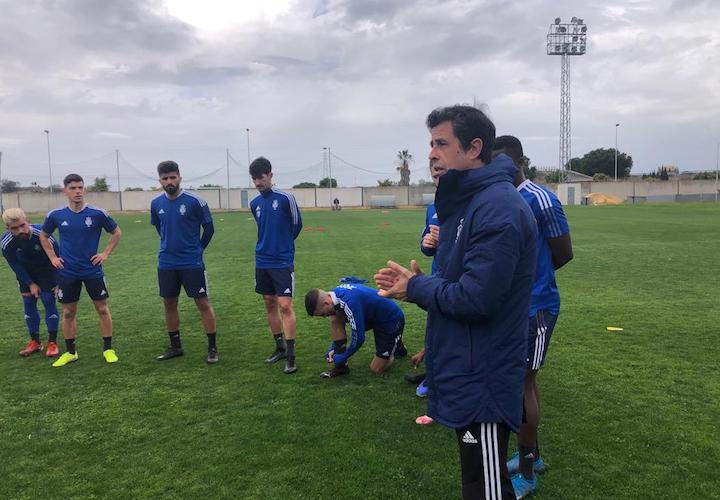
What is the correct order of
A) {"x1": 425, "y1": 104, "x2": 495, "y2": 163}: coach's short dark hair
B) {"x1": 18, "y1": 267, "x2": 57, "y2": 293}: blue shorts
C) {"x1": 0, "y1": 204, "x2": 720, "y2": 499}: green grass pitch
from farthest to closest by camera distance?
{"x1": 18, "y1": 267, "x2": 57, "y2": 293}: blue shorts < {"x1": 0, "y1": 204, "x2": 720, "y2": 499}: green grass pitch < {"x1": 425, "y1": 104, "x2": 495, "y2": 163}: coach's short dark hair

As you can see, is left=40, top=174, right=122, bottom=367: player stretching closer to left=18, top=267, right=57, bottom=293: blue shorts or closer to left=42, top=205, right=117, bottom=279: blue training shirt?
left=42, top=205, right=117, bottom=279: blue training shirt

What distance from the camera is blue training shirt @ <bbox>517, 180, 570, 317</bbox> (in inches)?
128

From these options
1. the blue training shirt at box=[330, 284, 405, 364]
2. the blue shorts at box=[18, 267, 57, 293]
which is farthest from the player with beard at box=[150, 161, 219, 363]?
the blue shorts at box=[18, 267, 57, 293]

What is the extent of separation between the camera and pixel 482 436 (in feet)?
7.17

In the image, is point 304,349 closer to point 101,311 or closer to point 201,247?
point 201,247

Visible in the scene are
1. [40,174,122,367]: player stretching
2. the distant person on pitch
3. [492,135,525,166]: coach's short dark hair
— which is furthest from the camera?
[40,174,122,367]: player stretching

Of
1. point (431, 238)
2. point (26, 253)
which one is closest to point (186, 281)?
point (26, 253)

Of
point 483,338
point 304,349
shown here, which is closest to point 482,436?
point 483,338

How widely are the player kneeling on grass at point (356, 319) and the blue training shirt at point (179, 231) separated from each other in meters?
1.60

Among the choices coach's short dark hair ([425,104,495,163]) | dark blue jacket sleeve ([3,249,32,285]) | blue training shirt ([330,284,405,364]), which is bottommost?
blue training shirt ([330,284,405,364])

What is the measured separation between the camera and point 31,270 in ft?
21.9

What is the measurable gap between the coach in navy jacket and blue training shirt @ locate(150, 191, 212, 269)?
14.0ft

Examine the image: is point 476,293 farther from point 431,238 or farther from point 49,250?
point 49,250

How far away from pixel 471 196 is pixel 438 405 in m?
0.92
